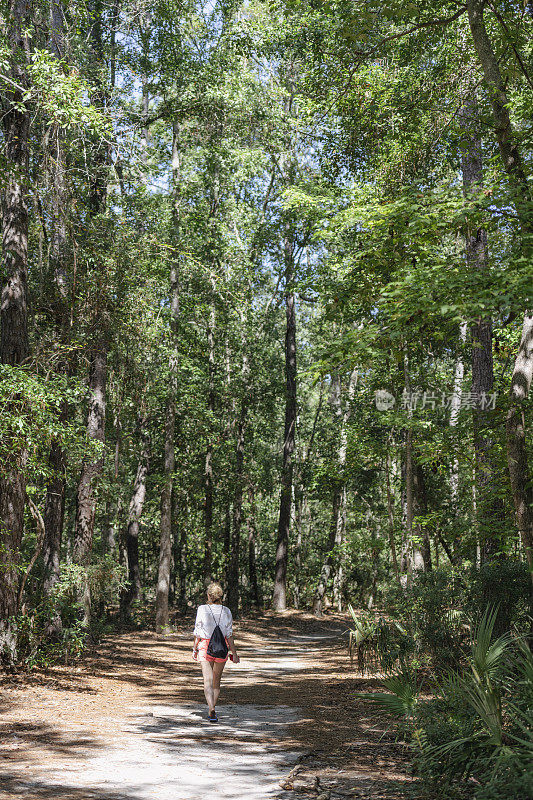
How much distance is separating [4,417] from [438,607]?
22.6 feet

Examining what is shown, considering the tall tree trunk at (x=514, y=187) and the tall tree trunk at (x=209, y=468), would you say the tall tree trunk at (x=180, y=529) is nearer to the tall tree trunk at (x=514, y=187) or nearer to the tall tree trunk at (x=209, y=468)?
the tall tree trunk at (x=209, y=468)

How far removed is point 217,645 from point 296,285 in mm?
14809

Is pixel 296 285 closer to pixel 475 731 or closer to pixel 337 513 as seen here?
pixel 337 513

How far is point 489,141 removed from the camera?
12.0 meters

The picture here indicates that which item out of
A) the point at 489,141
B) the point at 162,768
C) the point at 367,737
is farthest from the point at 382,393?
the point at 162,768

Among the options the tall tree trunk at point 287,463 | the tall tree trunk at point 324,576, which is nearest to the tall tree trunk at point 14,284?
the tall tree trunk at point 287,463

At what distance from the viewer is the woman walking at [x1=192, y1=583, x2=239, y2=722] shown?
8109 mm

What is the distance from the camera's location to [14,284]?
1079 centimetres

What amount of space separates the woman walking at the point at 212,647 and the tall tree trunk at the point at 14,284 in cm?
337

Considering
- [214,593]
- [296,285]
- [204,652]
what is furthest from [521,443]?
[296,285]

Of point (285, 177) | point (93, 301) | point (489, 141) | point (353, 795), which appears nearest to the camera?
point (353, 795)

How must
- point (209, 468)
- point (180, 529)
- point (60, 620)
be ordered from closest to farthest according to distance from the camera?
point (60, 620)
point (209, 468)
point (180, 529)

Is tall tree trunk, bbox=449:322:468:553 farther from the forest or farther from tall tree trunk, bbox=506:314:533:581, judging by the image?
tall tree trunk, bbox=506:314:533:581

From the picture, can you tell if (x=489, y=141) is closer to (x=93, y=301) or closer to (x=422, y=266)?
(x=422, y=266)
